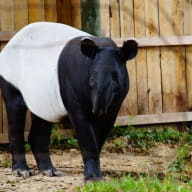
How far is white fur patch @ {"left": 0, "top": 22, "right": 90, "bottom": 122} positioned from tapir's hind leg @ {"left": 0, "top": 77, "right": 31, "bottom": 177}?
0.26 ft

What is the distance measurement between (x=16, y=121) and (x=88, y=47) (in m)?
1.14

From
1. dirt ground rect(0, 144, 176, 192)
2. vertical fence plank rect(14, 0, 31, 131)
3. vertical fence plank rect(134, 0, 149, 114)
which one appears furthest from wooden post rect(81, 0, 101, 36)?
vertical fence plank rect(134, 0, 149, 114)

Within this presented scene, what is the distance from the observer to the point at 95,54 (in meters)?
4.25

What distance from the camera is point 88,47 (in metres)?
4.19

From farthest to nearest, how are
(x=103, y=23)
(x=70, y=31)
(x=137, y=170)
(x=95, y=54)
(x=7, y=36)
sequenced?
(x=103, y=23), (x=7, y=36), (x=137, y=170), (x=70, y=31), (x=95, y=54)

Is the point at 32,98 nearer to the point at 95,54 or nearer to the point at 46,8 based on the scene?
the point at 95,54

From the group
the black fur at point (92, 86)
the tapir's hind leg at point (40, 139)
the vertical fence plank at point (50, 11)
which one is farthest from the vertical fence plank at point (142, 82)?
the black fur at point (92, 86)

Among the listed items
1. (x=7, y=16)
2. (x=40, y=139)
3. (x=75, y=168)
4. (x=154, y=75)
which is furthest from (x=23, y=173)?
(x=154, y=75)

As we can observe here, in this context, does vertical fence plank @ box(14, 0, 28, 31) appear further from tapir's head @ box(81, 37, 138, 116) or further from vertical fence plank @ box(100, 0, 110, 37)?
tapir's head @ box(81, 37, 138, 116)

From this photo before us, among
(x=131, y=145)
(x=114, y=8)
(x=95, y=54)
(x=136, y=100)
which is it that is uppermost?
(x=114, y=8)

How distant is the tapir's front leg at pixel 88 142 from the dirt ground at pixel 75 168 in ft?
0.40

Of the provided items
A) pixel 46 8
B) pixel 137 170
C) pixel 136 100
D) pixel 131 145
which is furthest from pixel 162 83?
pixel 137 170

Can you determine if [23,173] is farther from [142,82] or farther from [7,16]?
[142,82]

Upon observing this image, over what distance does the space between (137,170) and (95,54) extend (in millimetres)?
1482
